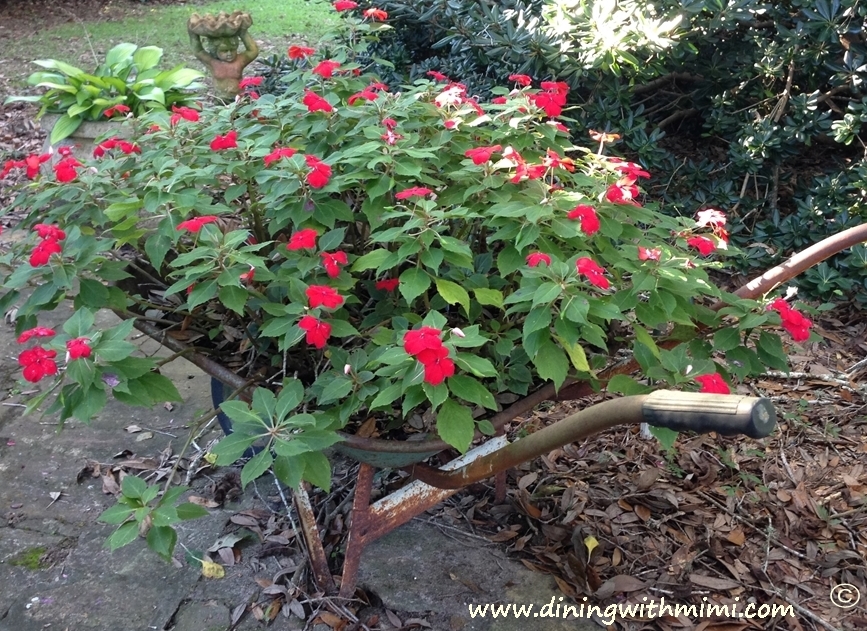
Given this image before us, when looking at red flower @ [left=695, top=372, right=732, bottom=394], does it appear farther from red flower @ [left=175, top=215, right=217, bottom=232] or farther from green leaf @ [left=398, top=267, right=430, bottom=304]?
red flower @ [left=175, top=215, right=217, bottom=232]

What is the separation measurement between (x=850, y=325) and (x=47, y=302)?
2.99 meters

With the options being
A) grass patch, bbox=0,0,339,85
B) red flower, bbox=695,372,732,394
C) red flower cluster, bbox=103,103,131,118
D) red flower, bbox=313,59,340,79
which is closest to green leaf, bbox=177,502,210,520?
red flower, bbox=695,372,732,394

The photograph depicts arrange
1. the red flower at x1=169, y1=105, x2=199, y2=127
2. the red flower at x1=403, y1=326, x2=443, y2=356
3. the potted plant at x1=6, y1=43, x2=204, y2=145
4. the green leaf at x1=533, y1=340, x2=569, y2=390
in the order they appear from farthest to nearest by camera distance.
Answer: the potted plant at x1=6, y1=43, x2=204, y2=145 < the red flower at x1=169, y1=105, x2=199, y2=127 < the green leaf at x1=533, y1=340, x2=569, y2=390 < the red flower at x1=403, y1=326, x2=443, y2=356

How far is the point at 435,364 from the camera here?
123 centimetres

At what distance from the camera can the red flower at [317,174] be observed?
157 centimetres

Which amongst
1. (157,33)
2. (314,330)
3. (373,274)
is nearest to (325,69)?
(373,274)

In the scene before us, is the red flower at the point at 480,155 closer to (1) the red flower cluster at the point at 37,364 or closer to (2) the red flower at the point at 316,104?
(2) the red flower at the point at 316,104

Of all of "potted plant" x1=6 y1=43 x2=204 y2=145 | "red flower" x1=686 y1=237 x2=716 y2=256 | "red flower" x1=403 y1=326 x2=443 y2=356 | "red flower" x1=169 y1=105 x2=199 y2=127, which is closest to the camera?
"red flower" x1=403 y1=326 x2=443 y2=356

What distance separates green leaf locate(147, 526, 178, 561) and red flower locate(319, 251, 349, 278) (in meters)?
0.57

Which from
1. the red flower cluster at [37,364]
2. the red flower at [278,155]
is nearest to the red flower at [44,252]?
the red flower cluster at [37,364]

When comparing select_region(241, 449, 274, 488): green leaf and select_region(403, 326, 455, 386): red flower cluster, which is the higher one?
select_region(403, 326, 455, 386): red flower cluster

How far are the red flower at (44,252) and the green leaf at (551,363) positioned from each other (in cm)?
101

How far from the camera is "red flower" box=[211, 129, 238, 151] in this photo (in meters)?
1.82

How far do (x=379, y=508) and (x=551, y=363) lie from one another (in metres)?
0.61
